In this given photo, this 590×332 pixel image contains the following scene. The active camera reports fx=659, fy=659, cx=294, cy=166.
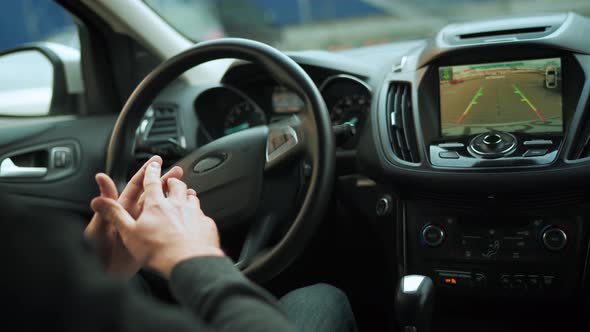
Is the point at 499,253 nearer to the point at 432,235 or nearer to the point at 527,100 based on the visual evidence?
the point at 432,235

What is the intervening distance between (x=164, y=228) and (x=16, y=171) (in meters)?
1.35

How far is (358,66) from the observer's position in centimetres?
215

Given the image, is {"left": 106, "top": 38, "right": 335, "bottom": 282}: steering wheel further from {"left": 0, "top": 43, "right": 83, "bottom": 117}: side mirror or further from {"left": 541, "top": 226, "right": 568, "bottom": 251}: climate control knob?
{"left": 0, "top": 43, "right": 83, "bottom": 117}: side mirror

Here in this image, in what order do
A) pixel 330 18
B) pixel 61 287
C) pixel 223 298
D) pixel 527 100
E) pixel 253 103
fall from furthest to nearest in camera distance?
pixel 330 18 < pixel 253 103 < pixel 527 100 < pixel 223 298 < pixel 61 287

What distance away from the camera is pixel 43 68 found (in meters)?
2.55

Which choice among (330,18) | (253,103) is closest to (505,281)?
(253,103)

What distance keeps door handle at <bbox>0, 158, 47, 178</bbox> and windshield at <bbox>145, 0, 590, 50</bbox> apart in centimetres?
72

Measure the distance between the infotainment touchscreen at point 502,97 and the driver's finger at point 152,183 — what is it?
0.95 metres

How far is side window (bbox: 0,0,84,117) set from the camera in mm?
2441

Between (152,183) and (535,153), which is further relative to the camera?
(535,153)

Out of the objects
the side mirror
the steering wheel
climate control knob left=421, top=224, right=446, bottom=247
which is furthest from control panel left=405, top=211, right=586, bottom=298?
the side mirror

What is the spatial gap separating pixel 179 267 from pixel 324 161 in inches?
24.7

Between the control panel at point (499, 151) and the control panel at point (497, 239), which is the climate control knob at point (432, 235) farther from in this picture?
the control panel at point (499, 151)

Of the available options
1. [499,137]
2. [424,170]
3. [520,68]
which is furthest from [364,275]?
[520,68]
